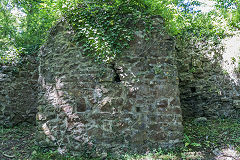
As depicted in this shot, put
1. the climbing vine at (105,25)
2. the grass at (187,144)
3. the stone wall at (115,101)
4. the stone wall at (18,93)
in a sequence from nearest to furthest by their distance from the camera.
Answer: the grass at (187,144) < the stone wall at (115,101) < the climbing vine at (105,25) < the stone wall at (18,93)

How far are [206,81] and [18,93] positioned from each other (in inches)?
239

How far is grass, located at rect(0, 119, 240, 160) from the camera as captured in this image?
3834mm

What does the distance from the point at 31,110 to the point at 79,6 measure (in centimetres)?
378

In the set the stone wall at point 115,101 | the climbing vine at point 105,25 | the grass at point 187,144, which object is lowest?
the grass at point 187,144

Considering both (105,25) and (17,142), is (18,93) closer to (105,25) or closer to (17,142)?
(17,142)

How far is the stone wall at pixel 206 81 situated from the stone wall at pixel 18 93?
16.3ft

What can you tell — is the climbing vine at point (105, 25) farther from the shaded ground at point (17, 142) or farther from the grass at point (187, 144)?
the shaded ground at point (17, 142)

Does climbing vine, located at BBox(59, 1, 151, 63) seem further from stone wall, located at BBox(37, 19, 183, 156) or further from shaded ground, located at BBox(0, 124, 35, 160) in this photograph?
shaded ground, located at BBox(0, 124, 35, 160)

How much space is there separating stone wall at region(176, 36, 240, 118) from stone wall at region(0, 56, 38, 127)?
16.3 ft

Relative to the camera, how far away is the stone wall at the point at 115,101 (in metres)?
4.00

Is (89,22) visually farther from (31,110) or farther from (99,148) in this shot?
(31,110)

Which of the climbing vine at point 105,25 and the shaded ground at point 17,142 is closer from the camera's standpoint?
the shaded ground at point 17,142

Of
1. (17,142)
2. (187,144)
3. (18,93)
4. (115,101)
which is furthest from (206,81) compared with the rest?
(18,93)

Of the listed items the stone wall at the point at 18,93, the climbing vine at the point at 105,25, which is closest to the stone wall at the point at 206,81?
the climbing vine at the point at 105,25
